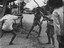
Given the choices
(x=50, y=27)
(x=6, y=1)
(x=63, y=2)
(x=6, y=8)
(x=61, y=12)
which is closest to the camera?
(x=61, y=12)

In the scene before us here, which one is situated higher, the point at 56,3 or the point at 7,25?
the point at 56,3

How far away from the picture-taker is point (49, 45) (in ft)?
20.8

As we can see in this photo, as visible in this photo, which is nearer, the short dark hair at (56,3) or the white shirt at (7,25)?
the short dark hair at (56,3)

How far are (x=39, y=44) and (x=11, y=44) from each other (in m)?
1.25

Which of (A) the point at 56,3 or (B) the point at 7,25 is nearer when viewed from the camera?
(A) the point at 56,3

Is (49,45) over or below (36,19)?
below

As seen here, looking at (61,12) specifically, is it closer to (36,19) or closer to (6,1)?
(36,19)

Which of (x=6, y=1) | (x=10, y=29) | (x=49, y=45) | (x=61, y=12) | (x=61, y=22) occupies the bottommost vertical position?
(x=49, y=45)

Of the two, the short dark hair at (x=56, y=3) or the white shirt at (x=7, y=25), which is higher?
the short dark hair at (x=56, y=3)

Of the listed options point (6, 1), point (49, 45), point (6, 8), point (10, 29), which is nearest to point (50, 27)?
point (49, 45)

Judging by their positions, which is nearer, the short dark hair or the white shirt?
the short dark hair

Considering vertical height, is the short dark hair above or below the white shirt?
above

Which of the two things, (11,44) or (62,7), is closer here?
(62,7)

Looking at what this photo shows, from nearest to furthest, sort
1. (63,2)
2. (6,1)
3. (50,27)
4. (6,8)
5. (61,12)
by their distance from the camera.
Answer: (61,12), (63,2), (50,27), (6,8), (6,1)
